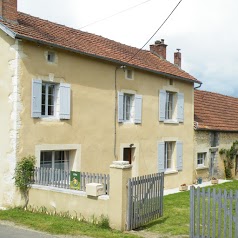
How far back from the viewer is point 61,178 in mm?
10141

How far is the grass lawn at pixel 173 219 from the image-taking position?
889 cm

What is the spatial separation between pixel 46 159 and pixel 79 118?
6.05 feet

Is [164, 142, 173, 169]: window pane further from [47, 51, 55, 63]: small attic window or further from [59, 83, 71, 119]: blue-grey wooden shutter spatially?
[47, 51, 55, 63]: small attic window

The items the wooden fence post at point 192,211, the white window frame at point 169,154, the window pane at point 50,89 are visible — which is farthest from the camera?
the white window frame at point 169,154

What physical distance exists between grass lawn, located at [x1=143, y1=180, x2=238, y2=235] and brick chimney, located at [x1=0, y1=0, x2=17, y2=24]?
7.57 m

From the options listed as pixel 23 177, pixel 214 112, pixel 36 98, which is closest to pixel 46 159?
pixel 23 177

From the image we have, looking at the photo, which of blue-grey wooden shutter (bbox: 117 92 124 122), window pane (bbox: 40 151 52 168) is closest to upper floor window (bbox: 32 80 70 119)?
window pane (bbox: 40 151 52 168)

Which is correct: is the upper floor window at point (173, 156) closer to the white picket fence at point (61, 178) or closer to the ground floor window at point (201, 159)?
the ground floor window at point (201, 159)

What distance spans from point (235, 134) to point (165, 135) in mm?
7362

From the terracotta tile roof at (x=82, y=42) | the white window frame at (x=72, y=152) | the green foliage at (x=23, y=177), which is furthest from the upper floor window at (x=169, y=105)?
the green foliage at (x=23, y=177)

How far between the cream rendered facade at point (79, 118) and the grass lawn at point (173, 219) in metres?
2.74

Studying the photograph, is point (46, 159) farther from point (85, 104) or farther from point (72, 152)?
point (85, 104)

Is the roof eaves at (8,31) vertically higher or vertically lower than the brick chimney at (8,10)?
lower

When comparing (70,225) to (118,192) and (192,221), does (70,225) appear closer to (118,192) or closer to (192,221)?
(118,192)
